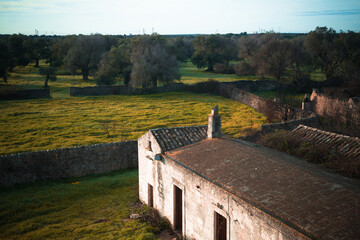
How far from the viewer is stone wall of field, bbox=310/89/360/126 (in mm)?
24656

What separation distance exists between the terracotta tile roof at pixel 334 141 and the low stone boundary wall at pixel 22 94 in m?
37.8

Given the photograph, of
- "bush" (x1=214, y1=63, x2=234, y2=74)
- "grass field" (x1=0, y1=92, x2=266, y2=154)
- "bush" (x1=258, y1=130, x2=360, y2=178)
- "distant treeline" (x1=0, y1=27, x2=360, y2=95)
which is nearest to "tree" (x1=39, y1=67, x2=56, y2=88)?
"distant treeline" (x1=0, y1=27, x2=360, y2=95)

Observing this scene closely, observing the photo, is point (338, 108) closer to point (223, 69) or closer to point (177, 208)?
point (177, 208)

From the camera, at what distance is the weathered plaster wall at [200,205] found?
8.04 m

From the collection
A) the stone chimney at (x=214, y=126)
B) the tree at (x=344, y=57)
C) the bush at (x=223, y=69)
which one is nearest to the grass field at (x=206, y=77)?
the bush at (x=223, y=69)

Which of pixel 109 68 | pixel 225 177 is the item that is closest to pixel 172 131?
pixel 225 177

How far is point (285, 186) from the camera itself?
9.35 meters

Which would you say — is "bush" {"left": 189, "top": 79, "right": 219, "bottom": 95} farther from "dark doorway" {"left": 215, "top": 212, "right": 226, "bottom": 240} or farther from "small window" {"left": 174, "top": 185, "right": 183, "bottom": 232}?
"dark doorway" {"left": 215, "top": 212, "right": 226, "bottom": 240}

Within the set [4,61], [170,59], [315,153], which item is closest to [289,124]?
[315,153]

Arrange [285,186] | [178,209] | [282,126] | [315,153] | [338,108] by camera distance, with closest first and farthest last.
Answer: [285,186] → [315,153] → [178,209] → [282,126] → [338,108]

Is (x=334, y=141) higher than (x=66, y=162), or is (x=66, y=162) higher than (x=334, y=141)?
(x=334, y=141)

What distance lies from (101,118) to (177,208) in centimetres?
2180

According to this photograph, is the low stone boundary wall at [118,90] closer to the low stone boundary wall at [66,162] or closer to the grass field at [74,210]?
the low stone boundary wall at [66,162]

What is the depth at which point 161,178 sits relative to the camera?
13.5 m
